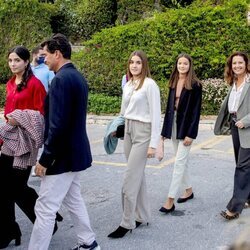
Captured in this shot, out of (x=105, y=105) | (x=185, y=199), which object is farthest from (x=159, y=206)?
(x=105, y=105)

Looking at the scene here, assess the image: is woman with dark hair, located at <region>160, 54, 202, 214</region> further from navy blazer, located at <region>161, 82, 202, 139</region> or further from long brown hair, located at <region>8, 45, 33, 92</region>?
long brown hair, located at <region>8, 45, 33, 92</region>

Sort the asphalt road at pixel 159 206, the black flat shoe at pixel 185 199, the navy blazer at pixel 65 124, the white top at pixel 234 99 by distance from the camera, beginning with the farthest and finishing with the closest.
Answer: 1. the black flat shoe at pixel 185 199
2. the white top at pixel 234 99
3. the asphalt road at pixel 159 206
4. the navy blazer at pixel 65 124

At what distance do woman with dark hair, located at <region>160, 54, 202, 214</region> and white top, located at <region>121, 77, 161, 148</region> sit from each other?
28.2 inches

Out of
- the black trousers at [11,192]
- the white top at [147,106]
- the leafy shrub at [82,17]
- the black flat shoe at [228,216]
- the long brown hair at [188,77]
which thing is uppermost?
the leafy shrub at [82,17]

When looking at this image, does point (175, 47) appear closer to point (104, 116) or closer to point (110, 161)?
point (104, 116)

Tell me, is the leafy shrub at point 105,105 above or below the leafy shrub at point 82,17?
below

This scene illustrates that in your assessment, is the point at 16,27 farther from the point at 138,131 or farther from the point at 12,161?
the point at 12,161

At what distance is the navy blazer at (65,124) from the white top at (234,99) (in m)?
1.91

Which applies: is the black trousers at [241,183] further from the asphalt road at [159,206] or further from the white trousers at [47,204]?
the white trousers at [47,204]

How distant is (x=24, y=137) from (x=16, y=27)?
12722 mm

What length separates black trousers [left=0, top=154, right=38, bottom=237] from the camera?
3939 mm

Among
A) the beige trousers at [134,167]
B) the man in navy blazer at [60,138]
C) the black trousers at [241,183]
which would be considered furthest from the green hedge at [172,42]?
the man in navy blazer at [60,138]

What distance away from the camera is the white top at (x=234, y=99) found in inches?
188

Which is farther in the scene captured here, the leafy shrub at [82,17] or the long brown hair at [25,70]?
the leafy shrub at [82,17]
